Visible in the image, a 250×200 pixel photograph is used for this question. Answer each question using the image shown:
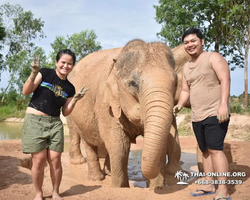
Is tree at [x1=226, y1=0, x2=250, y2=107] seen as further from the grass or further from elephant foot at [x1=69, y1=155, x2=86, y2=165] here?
the grass

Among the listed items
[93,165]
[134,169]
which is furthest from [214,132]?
[134,169]

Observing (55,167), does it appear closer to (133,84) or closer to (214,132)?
(133,84)

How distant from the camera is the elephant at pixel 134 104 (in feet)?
12.4

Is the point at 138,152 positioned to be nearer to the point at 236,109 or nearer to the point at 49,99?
the point at 49,99

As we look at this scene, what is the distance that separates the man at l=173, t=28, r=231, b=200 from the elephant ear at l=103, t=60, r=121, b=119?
3.39 ft

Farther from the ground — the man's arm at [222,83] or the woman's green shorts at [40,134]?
the man's arm at [222,83]

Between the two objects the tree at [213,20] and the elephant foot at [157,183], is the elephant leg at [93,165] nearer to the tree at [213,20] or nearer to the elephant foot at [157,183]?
the elephant foot at [157,183]

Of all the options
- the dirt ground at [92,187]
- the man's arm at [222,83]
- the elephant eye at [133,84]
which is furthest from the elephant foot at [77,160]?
the man's arm at [222,83]

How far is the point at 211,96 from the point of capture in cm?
401

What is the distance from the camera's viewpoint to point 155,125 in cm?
372

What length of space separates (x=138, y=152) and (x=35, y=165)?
25.9ft

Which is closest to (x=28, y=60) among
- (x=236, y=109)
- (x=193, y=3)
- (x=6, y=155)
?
(x=193, y=3)

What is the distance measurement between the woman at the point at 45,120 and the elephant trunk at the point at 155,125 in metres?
1.10

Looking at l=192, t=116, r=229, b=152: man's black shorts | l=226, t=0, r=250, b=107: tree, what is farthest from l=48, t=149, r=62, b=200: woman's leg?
l=226, t=0, r=250, b=107: tree
